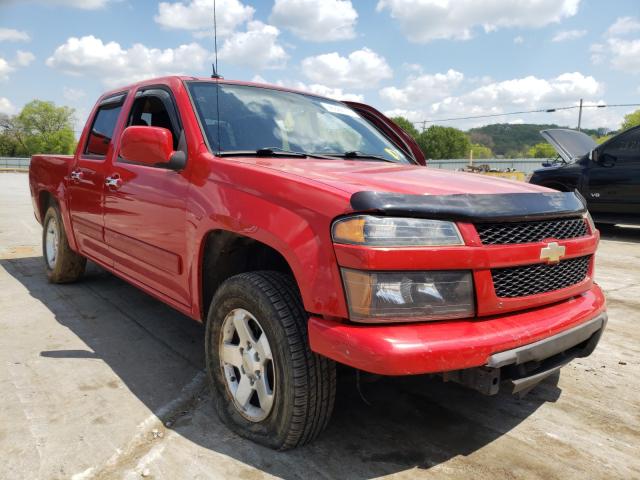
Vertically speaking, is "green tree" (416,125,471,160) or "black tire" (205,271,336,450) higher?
"green tree" (416,125,471,160)

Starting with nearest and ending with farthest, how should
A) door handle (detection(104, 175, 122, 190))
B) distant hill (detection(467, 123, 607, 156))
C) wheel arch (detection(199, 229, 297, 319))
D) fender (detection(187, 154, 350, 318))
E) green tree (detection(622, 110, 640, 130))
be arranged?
fender (detection(187, 154, 350, 318))
wheel arch (detection(199, 229, 297, 319))
door handle (detection(104, 175, 122, 190))
green tree (detection(622, 110, 640, 130))
distant hill (detection(467, 123, 607, 156))

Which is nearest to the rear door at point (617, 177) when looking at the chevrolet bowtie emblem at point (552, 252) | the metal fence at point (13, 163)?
the chevrolet bowtie emblem at point (552, 252)

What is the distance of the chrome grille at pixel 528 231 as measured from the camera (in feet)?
6.48

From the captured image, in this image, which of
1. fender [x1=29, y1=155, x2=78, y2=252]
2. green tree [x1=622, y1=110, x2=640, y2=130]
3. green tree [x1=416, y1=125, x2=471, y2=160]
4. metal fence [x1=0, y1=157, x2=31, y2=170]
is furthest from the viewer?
green tree [x1=416, y1=125, x2=471, y2=160]

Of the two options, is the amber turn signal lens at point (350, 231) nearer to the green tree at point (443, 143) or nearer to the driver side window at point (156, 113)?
the driver side window at point (156, 113)

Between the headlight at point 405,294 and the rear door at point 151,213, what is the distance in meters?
1.25

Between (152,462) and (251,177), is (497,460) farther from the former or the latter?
(251,177)

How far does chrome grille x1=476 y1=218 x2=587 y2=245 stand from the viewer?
77.8 inches

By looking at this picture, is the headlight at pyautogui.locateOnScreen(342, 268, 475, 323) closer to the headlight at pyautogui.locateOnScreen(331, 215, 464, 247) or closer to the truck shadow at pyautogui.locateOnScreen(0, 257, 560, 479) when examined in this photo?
the headlight at pyautogui.locateOnScreen(331, 215, 464, 247)

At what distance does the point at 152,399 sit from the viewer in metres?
2.72

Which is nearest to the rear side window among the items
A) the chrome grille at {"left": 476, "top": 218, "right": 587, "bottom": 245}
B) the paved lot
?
the paved lot

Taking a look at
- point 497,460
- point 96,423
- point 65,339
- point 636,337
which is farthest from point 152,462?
point 636,337

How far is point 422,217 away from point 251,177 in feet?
2.68

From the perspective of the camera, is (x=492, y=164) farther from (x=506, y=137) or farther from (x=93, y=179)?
(x=506, y=137)
